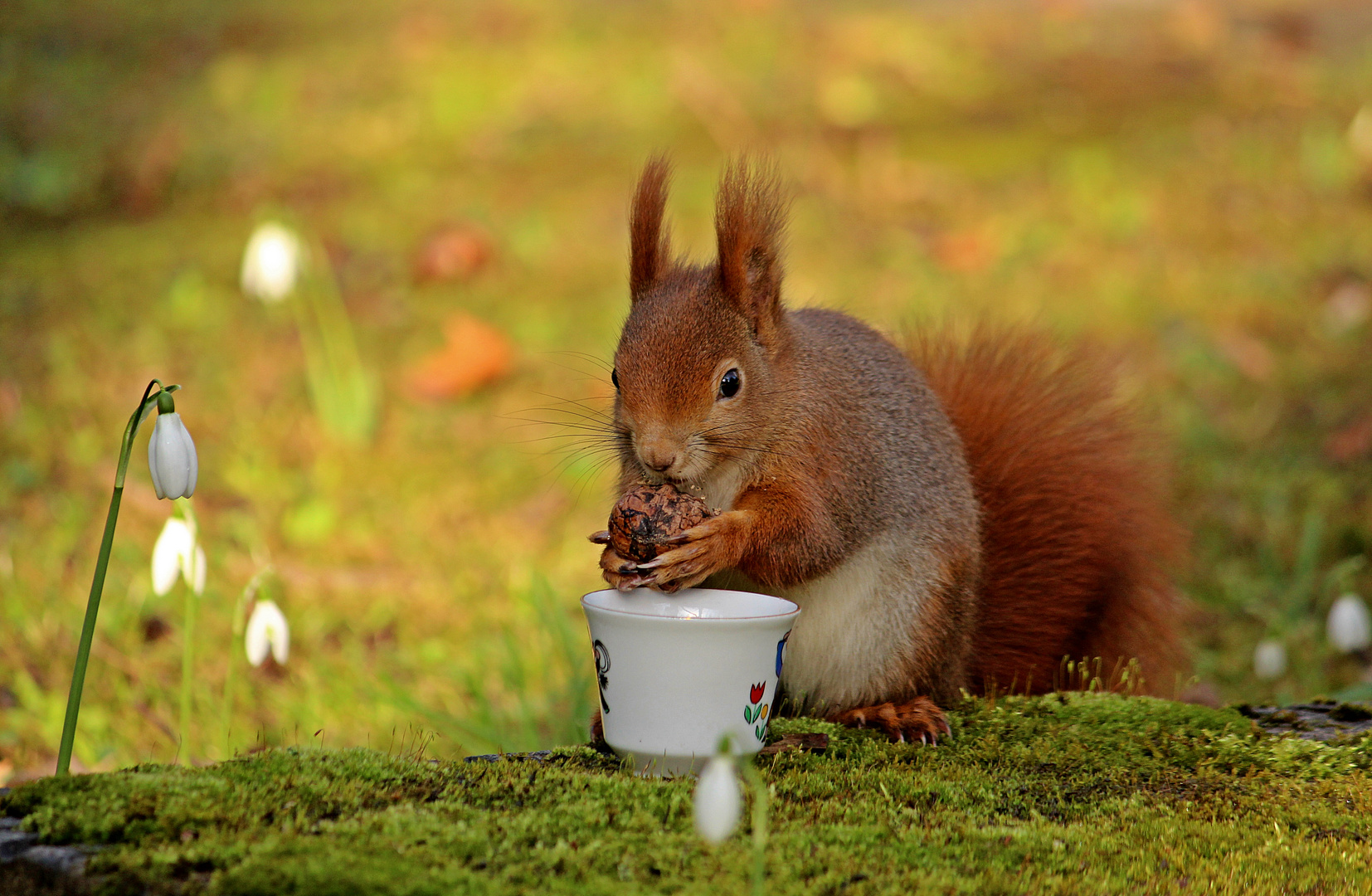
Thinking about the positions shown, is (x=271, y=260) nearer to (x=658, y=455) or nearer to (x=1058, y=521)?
(x=658, y=455)

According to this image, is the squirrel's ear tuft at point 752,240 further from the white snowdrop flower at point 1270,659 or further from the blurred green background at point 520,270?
the white snowdrop flower at point 1270,659

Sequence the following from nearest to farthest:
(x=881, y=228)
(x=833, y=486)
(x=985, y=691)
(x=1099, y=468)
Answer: (x=833, y=486) → (x=985, y=691) → (x=1099, y=468) → (x=881, y=228)

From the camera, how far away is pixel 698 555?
144 centimetres

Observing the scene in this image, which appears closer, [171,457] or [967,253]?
[171,457]

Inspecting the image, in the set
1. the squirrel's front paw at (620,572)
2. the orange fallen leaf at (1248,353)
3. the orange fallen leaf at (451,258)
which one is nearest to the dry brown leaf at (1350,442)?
the orange fallen leaf at (1248,353)

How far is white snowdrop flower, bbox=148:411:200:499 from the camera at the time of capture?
1.29 meters

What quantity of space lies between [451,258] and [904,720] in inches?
114

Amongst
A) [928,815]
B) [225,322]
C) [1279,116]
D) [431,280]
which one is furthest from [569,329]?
[1279,116]

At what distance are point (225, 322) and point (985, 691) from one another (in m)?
2.92

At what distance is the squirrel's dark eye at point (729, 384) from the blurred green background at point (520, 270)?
59cm

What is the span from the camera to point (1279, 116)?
509 cm

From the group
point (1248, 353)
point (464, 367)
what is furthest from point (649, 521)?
point (1248, 353)

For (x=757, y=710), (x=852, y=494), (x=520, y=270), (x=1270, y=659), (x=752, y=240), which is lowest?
(x=1270, y=659)

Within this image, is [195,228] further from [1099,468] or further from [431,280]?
[1099,468]
